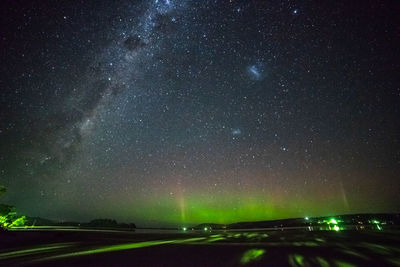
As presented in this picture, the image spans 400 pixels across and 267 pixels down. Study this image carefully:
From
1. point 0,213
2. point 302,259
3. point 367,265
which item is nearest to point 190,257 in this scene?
point 302,259

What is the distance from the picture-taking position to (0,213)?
147 ft

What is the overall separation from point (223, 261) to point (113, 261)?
539cm

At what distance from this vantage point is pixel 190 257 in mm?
15719

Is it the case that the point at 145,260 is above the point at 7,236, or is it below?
below

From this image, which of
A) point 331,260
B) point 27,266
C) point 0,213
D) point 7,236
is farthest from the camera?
point 0,213

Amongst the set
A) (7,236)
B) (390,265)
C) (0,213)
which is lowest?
(390,265)

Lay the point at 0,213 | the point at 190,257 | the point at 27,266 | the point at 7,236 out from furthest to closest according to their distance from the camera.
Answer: the point at 0,213 < the point at 7,236 < the point at 190,257 < the point at 27,266

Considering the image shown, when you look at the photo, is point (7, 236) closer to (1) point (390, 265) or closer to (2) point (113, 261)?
(2) point (113, 261)

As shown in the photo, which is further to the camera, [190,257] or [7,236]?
[7,236]

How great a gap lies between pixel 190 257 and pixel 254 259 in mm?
3436

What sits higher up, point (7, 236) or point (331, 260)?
point (7, 236)

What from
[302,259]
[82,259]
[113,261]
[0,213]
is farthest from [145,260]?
[0,213]

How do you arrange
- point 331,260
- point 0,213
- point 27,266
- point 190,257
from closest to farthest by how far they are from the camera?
point 27,266, point 331,260, point 190,257, point 0,213

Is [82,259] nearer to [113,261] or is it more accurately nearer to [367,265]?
[113,261]
